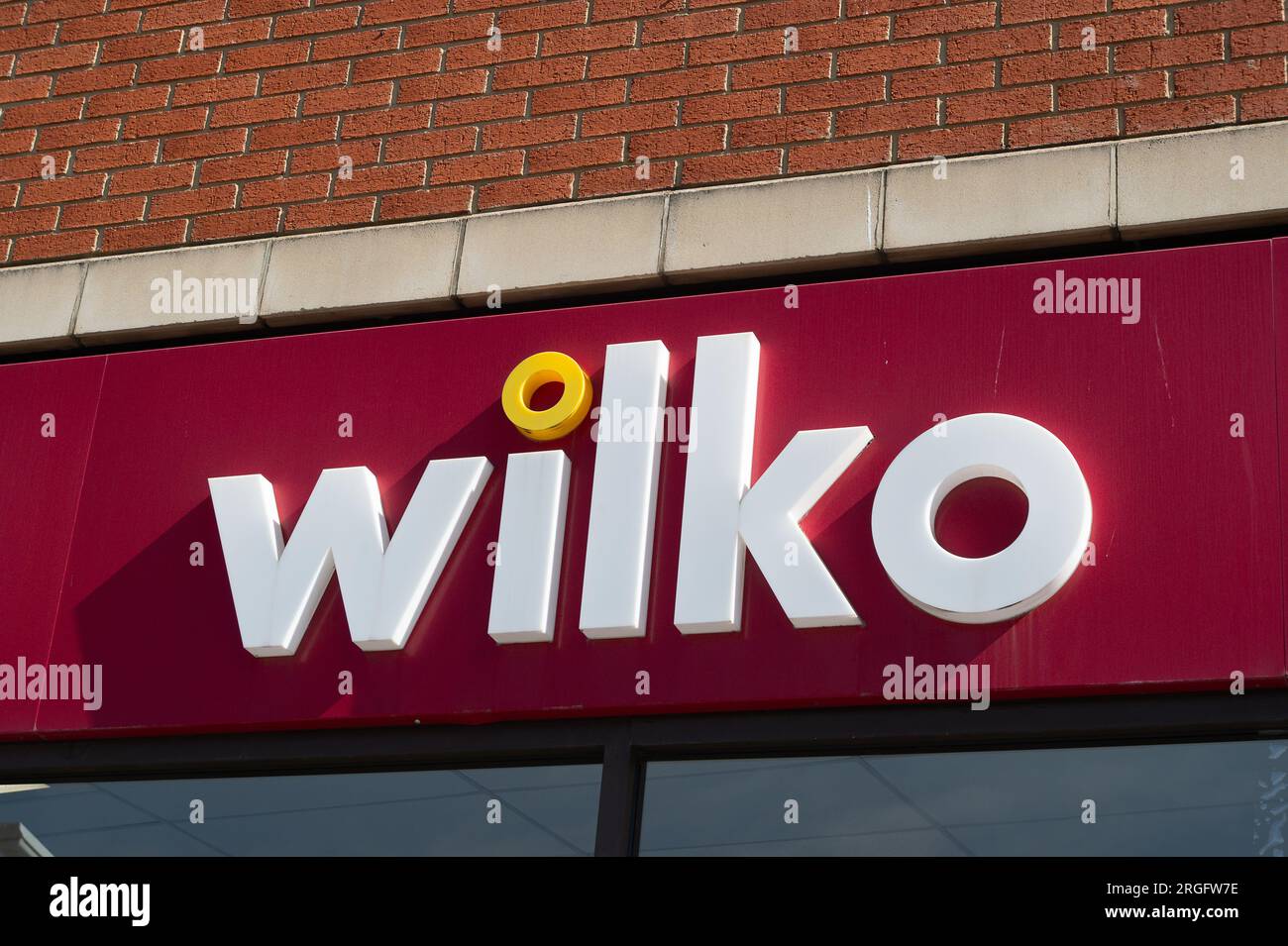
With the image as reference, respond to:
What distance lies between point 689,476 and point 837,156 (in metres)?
1.28

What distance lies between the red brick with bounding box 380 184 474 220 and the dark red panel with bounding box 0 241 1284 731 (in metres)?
0.52

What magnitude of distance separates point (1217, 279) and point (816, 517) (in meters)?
1.41

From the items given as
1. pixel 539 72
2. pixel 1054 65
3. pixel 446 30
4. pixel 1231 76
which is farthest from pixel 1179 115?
pixel 446 30

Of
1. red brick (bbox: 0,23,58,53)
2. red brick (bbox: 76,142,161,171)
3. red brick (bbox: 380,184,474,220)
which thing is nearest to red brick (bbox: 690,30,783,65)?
red brick (bbox: 380,184,474,220)

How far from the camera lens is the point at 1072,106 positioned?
5789mm

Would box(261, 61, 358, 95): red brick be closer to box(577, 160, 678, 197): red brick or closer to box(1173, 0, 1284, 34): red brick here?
box(577, 160, 678, 197): red brick

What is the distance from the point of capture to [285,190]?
6.75 metres

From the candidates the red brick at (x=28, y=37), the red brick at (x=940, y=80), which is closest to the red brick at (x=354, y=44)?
the red brick at (x=28, y=37)

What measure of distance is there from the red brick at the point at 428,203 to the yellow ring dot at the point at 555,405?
2.69 ft

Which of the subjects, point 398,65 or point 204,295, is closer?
point 204,295

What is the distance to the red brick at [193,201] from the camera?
6.84 m

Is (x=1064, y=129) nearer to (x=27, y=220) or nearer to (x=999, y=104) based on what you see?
(x=999, y=104)

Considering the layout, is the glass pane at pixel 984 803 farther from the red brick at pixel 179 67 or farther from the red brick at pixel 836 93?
the red brick at pixel 179 67

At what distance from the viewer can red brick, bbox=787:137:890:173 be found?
5.97m
